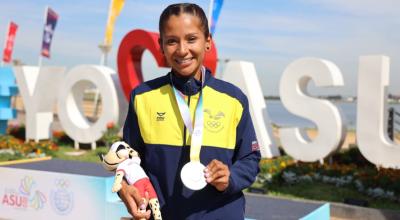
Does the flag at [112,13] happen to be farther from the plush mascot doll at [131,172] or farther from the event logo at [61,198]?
the plush mascot doll at [131,172]

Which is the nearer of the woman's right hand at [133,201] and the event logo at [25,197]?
the woman's right hand at [133,201]

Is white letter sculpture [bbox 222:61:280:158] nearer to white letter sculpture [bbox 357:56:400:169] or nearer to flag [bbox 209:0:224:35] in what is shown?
flag [bbox 209:0:224:35]

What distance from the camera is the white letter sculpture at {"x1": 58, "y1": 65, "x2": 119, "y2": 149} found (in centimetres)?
1376

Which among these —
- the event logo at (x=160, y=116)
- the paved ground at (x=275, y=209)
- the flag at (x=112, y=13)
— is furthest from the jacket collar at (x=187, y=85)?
the flag at (x=112, y=13)

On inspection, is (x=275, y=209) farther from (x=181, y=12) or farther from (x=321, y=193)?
(x=181, y=12)

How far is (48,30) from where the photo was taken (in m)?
21.2

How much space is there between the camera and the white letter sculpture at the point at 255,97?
37.3 feet

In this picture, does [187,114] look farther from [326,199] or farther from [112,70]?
[112,70]

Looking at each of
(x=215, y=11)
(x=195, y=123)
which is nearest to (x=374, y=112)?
(x=215, y=11)

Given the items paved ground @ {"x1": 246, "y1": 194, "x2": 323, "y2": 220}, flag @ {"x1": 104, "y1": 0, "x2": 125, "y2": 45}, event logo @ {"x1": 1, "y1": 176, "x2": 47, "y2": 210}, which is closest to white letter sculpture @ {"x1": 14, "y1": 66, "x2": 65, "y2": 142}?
flag @ {"x1": 104, "y1": 0, "x2": 125, "y2": 45}

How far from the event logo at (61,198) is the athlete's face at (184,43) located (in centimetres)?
494

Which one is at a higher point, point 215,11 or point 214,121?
point 215,11

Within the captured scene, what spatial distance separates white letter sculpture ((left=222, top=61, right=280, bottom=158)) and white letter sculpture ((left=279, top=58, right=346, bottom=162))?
0.68 metres

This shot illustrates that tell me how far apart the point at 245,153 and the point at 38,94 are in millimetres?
14476
